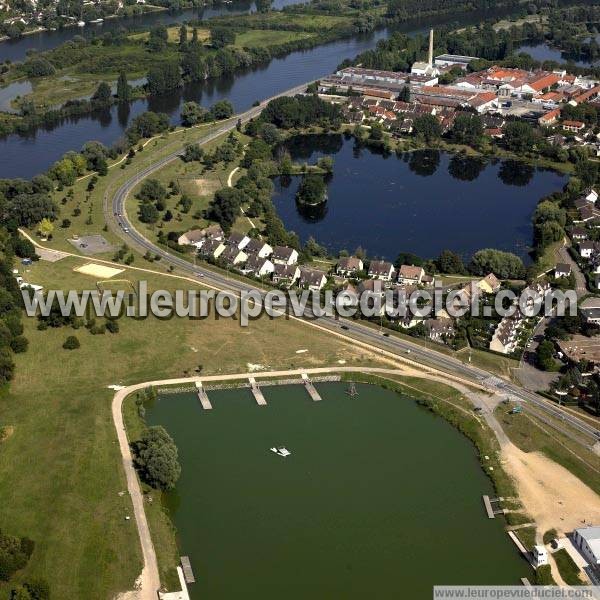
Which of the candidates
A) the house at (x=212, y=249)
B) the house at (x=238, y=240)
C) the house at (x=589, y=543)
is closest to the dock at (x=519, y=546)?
the house at (x=589, y=543)

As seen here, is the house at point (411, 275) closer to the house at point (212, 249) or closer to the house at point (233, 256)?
the house at point (233, 256)

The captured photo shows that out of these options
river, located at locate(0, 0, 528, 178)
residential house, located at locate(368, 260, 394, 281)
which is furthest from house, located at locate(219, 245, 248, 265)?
river, located at locate(0, 0, 528, 178)

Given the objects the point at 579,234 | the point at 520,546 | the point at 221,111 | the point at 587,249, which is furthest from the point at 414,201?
the point at 520,546

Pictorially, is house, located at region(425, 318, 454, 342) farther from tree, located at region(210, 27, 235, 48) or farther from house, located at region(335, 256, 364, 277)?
tree, located at region(210, 27, 235, 48)

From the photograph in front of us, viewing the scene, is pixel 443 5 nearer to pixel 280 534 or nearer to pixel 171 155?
pixel 171 155

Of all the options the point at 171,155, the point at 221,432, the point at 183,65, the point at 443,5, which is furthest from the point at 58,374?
the point at 443,5
